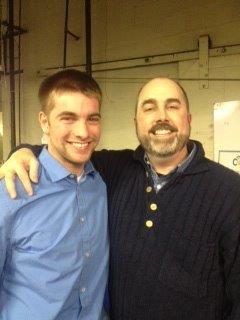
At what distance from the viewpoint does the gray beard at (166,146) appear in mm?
1359

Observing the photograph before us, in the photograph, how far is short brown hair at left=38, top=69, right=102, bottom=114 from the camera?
1.22 meters

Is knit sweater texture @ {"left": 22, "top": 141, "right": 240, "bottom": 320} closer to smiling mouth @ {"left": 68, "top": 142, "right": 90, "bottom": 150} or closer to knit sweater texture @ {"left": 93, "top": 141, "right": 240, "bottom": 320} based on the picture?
knit sweater texture @ {"left": 93, "top": 141, "right": 240, "bottom": 320}

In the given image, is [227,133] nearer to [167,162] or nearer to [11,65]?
[167,162]

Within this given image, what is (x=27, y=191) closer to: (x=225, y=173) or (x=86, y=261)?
(x=86, y=261)

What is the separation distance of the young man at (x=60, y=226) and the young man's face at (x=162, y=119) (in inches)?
9.7

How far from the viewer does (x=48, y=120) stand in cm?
124

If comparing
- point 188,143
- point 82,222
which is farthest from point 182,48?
point 82,222

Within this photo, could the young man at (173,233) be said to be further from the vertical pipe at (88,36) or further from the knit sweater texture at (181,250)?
the vertical pipe at (88,36)

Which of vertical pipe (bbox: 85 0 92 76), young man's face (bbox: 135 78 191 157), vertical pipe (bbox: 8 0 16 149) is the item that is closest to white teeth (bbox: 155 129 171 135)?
young man's face (bbox: 135 78 191 157)

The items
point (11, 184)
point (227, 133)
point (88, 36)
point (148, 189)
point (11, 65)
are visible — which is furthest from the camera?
point (11, 65)

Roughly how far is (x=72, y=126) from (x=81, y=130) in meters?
0.04

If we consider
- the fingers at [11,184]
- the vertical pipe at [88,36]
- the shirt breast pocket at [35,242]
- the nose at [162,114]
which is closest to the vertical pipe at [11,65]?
the vertical pipe at [88,36]

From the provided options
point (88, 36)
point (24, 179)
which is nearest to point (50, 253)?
point (24, 179)

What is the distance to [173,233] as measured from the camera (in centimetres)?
126
